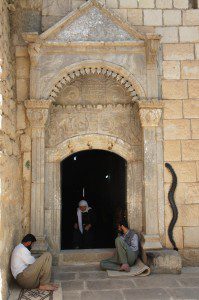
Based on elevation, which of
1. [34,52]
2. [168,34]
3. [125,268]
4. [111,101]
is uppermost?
[168,34]

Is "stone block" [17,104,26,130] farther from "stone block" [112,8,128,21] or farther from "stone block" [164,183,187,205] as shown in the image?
"stone block" [164,183,187,205]

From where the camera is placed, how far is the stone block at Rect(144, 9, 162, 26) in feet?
20.6

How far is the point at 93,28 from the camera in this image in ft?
A: 20.1

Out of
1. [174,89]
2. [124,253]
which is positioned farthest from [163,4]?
[124,253]

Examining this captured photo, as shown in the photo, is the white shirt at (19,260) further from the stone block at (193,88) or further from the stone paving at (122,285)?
the stone block at (193,88)

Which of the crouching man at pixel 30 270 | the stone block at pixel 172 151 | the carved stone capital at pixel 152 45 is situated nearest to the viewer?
the crouching man at pixel 30 270

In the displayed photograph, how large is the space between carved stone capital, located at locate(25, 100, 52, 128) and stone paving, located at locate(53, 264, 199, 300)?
2.66m

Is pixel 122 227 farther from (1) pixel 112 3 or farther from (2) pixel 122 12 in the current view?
(1) pixel 112 3

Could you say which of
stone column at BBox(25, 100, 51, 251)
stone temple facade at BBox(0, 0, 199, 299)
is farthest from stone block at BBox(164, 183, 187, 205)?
stone column at BBox(25, 100, 51, 251)

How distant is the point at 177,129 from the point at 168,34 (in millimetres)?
1840

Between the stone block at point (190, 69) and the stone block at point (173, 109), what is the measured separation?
1.80 ft

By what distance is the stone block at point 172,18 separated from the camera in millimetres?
6309

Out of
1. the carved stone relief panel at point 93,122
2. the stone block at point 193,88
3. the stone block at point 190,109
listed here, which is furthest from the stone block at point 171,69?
the carved stone relief panel at point 93,122

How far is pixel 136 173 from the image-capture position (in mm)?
6316
